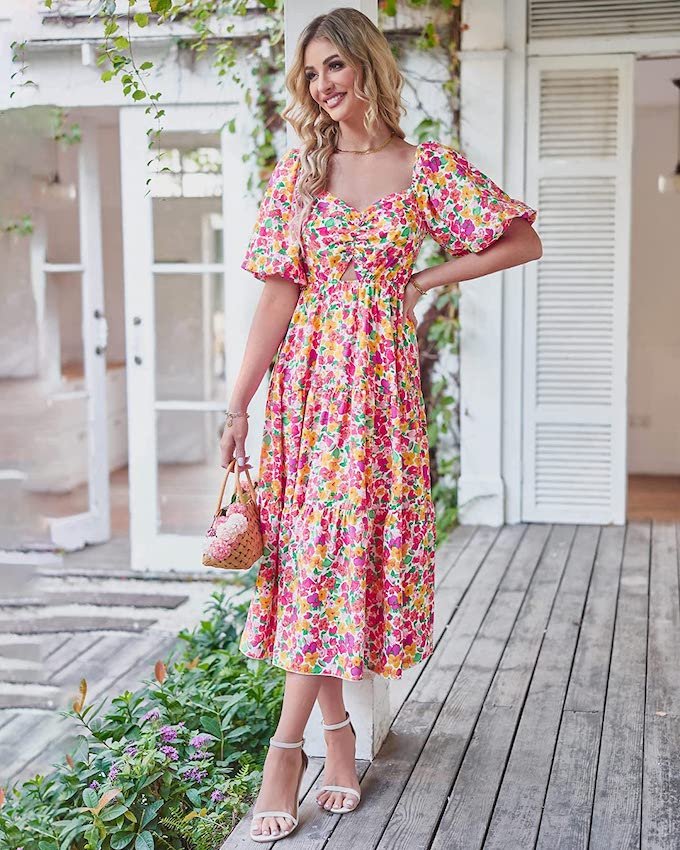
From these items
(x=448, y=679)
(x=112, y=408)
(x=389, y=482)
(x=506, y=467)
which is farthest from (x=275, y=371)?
(x=112, y=408)

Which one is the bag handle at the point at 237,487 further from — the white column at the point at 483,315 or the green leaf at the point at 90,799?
the white column at the point at 483,315

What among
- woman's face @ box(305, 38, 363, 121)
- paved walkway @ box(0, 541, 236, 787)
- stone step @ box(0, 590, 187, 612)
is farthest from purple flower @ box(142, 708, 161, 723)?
stone step @ box(0, 590, 187, 612)

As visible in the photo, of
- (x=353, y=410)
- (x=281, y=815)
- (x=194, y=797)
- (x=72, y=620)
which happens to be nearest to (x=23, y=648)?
(x=72, y=620)

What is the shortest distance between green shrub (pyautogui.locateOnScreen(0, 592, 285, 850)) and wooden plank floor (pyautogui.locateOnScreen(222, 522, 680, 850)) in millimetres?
176

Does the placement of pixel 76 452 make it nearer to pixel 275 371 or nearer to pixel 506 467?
pixel 506 467

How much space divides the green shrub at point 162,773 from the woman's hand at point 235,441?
2.24ft

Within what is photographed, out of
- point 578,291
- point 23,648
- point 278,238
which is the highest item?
point 278,238

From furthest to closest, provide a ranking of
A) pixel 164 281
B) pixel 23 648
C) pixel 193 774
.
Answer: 1. pixel 164 281
2. pixel 23 648
3. pixel 193 774

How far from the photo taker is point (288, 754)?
2322mm

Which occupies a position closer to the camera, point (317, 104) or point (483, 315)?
point (317, 104)

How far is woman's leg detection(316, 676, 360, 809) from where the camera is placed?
2375 mm

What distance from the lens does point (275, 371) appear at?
2.31 meters

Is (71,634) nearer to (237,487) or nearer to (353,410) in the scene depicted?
(237,487)

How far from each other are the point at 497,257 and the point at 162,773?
132 centimetres
